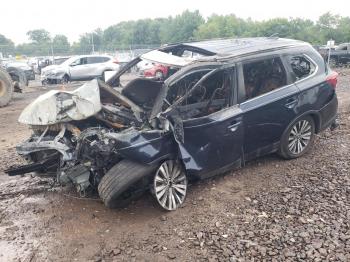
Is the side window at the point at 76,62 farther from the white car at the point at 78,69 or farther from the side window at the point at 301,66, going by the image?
the side window at the point at 301,66

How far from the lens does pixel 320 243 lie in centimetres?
364

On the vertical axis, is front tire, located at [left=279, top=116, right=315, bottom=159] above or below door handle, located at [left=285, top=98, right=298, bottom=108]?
below

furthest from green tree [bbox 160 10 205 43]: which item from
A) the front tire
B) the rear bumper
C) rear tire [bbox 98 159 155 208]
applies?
rear tire [bbox 98 159 155 208]

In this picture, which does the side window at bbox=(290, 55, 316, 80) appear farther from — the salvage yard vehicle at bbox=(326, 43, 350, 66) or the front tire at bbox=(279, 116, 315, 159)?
the salvage yard vehicle at bbox=(326, 43, 350, 66)

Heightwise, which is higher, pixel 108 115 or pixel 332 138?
pixel 108 115

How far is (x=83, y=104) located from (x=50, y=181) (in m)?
1.41

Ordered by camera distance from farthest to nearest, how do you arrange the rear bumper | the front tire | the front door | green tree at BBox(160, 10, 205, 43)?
green tree at BBox(160, 10, 205, 43) < the rear bumper < the front tire < the front door

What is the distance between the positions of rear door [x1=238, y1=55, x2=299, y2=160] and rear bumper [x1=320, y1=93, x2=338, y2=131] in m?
0.70

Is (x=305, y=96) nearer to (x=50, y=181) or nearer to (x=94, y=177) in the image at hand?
(x=94, y=177)

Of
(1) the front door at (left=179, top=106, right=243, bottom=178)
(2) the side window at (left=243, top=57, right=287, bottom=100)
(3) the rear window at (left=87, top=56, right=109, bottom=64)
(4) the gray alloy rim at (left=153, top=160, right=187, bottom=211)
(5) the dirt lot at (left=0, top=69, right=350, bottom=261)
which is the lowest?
(5) the dirt lot at (left=0, top=69, right=350, bottom=261)

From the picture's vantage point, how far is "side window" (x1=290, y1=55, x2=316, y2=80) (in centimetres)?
544

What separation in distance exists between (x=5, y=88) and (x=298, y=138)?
34.0ft

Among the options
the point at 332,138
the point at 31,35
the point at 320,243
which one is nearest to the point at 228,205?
the point at 320,243

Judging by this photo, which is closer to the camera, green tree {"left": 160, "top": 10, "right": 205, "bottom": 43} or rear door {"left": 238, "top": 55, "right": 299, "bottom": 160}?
rear door {"left": 238, "top": 55, "right": 299, "bottom": 160}
